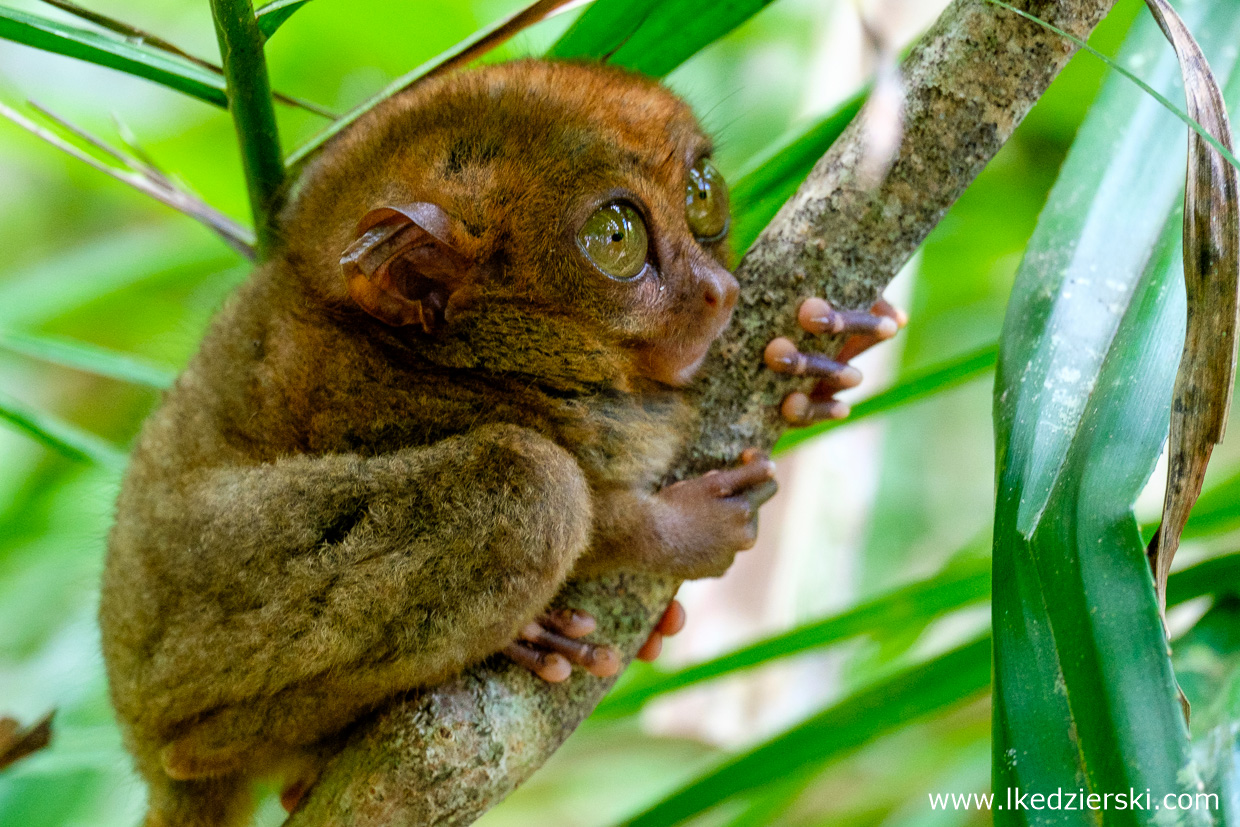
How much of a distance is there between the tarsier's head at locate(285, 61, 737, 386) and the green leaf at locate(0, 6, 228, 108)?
326mm

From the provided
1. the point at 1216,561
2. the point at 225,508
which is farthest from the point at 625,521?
the point at 1216,561

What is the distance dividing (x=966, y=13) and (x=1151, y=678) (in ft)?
3.55

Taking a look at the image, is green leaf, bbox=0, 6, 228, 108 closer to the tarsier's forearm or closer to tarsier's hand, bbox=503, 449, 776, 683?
the tarsier's forearm

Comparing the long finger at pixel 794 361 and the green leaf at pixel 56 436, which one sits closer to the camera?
the long finger at pixel 794 361

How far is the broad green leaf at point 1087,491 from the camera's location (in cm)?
125

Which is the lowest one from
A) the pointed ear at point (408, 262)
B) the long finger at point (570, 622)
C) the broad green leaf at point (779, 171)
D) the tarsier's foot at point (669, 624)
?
the long finger at point (570, 622)

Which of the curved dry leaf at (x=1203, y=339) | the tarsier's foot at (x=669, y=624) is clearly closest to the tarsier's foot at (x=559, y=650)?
the tarsier's foot at (x=669, y=624)

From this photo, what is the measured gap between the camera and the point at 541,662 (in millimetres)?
1729

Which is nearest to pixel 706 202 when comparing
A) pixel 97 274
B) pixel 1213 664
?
pixel 1213 664

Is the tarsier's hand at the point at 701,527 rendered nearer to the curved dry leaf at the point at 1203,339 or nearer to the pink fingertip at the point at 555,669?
the pink fingertip at the point at 555,669

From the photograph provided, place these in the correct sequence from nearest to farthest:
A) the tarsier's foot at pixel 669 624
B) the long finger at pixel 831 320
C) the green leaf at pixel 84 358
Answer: the long finger at pixel 831 320, the tarsier's foot at pixel 669 624, the green leaf at pixel 84 358

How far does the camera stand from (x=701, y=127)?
2297 millimetres

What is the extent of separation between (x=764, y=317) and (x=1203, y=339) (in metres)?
0.75

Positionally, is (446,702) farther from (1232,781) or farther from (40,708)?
(40,708)
